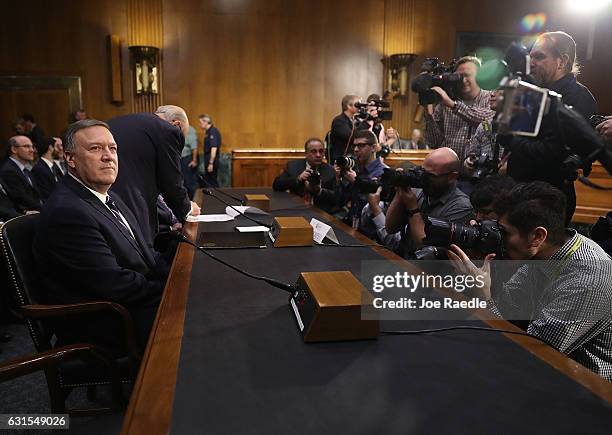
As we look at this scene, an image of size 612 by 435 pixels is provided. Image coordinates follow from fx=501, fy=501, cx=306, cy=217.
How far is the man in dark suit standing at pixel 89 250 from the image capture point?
5.19 feet

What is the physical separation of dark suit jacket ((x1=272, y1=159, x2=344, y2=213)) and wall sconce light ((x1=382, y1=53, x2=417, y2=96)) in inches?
157

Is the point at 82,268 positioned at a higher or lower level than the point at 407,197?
lower

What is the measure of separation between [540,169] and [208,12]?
→ 6467 millimetres

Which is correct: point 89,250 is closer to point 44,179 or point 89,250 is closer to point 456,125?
point 456,125

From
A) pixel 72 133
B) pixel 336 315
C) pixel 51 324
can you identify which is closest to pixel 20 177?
pixel 72 133

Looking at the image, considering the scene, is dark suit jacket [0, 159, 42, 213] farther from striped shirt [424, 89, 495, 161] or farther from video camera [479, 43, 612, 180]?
video camera [479, 43, 612, 180]

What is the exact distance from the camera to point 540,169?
1805mm

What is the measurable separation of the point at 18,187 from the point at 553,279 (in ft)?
13.3

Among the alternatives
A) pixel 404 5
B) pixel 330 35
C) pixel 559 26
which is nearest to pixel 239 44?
pixel 330 35

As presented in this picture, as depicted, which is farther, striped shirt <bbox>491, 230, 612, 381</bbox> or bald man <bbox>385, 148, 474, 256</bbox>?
bald man <bbox>385, 148, 474, 256</bbox>

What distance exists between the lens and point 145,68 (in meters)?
6.95

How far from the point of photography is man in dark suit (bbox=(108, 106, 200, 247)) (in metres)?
2.43

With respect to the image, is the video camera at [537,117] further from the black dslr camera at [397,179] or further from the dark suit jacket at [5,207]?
the dark suit jacket at [5,207]

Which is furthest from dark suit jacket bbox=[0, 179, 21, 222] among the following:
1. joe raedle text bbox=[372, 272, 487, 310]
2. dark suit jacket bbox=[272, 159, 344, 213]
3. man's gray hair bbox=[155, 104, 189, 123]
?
joe raedle text bbox=[372, 272, 487, 310]
